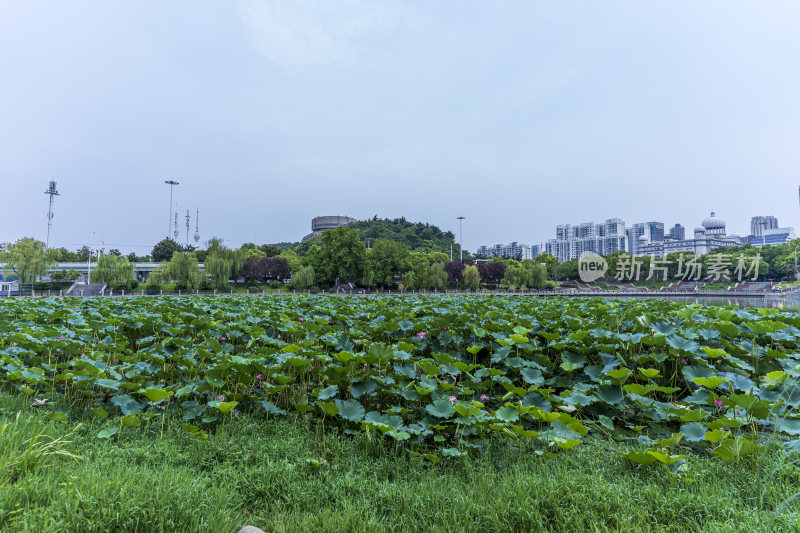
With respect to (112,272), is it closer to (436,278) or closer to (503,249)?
(436,278)

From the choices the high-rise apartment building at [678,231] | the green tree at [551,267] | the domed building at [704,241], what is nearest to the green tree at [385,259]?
the green tree at [551,267]

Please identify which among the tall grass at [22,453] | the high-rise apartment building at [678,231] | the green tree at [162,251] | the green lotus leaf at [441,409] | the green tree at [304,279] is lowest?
the tall grass at [22,453]

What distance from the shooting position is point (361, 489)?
6.85 ft

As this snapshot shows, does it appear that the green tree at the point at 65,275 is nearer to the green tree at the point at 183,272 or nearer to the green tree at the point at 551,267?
the green tree at the point at 183,272

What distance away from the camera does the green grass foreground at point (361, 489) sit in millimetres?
1652

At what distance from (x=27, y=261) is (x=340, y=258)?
91.6 ft

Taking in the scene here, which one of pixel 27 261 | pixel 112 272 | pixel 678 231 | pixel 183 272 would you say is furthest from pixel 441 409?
pixel 678 231

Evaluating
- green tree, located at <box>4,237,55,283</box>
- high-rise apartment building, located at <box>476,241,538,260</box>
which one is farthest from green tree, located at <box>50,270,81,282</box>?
high-rise apartment building, located at <box>476,241,538,260</box>

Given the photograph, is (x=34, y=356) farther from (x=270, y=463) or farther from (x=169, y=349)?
(x=270, y=463)

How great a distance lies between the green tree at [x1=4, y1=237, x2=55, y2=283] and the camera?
3291 centimetres

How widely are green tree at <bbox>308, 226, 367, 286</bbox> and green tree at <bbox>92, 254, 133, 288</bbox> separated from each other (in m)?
17.4

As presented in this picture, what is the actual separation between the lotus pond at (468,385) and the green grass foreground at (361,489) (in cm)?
13

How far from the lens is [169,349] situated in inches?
150

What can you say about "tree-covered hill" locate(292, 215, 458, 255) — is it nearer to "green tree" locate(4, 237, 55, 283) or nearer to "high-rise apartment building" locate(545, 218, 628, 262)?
"green tree" locate(4, 237, 55, 283)
